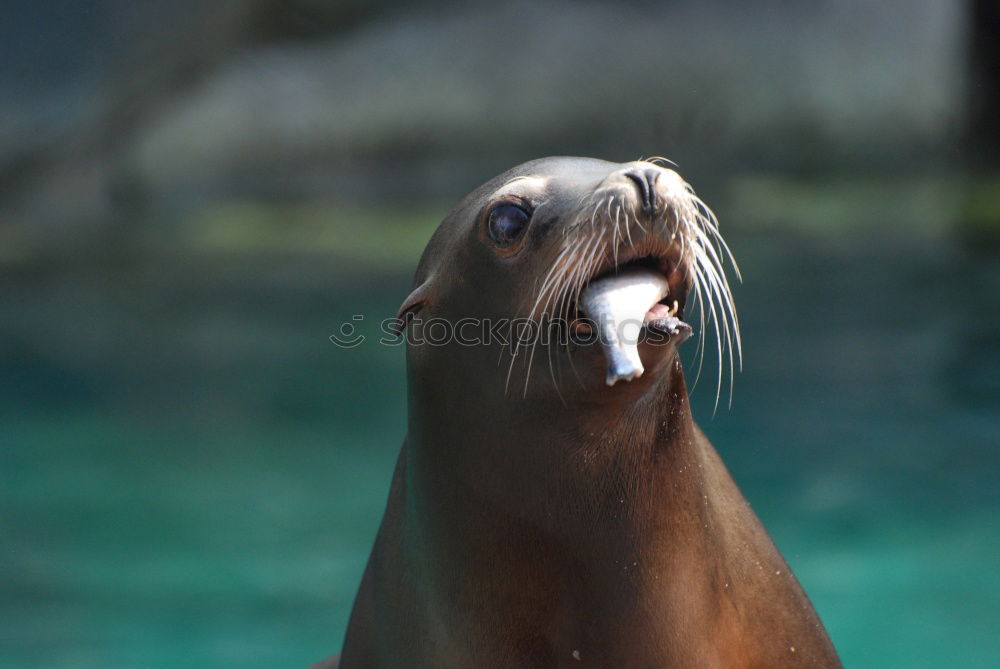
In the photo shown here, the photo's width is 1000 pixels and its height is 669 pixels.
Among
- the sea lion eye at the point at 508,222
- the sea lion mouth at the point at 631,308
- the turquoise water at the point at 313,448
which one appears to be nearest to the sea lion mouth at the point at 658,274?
the sea lion mouth at the point at 631,308

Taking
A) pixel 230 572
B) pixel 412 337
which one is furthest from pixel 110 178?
pixel 412 337

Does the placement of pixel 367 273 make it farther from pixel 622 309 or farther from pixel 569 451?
pixel 622 309

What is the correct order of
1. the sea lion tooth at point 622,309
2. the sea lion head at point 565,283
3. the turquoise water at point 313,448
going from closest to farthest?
the sea lion tooth at point 622,309
the sea lion head at point 565,283
the turquoise water at point 313,448

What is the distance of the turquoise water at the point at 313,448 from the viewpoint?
5.08 meters

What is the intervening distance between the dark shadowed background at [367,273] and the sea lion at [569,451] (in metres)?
2.50

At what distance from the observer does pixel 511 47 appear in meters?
11.2

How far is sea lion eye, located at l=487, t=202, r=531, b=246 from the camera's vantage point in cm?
223

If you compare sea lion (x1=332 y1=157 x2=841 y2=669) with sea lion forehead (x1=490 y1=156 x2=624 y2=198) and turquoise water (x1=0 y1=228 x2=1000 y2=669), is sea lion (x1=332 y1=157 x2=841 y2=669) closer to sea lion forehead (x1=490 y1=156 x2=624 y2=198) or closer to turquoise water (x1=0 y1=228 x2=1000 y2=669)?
sea lion forehead (x1=490 y1=156 x2=624 y2=198)

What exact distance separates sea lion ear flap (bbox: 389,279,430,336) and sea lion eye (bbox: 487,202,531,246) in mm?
261

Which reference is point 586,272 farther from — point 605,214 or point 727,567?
point 727,567

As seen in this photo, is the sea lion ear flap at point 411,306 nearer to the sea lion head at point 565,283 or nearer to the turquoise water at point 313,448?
the sea lion head at point 565,283

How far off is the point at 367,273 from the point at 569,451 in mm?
7079

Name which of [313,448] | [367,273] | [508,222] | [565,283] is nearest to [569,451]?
[565,283]

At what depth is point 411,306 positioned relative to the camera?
2447mm
